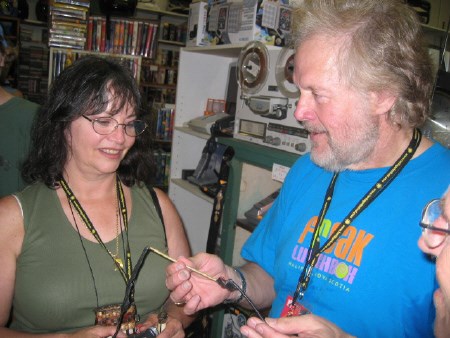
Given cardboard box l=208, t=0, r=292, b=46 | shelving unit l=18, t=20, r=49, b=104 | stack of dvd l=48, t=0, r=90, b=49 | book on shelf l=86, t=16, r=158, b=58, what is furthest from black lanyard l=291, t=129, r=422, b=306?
shelving unit l=18, t=20, r=49, b=104

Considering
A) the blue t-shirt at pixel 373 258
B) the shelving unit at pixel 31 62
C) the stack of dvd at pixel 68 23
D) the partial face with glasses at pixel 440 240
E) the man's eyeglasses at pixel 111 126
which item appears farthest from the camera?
the shelving unit at pixel 31 62

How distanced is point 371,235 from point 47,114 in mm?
1211

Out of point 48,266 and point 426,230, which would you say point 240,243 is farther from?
point 426,230

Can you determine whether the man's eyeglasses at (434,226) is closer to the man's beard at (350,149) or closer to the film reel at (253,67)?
the man's beard at (350,149)

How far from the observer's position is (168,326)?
1.40 metres

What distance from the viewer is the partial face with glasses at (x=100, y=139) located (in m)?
1.44

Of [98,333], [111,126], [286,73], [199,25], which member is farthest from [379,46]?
[199,25]

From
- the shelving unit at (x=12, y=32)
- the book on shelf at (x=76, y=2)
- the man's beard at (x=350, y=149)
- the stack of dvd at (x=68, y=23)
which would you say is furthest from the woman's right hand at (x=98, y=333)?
the shelving unit at (x=12, y=32)

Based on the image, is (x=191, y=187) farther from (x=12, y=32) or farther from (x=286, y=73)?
(x=12, y=32)

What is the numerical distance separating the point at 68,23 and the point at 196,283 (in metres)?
3.87

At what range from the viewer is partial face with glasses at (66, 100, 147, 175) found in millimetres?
1443

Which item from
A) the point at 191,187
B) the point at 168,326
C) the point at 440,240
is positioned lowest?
the point at 168,326

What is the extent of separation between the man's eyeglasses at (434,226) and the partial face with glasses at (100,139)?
1.06 meters

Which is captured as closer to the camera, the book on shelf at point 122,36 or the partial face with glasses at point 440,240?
the partial face with glasses at point 440,240
